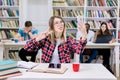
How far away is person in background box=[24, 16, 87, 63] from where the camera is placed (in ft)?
8.53

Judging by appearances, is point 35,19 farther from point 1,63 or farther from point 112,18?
point 1,63

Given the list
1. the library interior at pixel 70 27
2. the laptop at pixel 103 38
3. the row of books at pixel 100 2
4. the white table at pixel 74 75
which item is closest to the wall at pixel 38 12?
the library interior at pixel 70 27

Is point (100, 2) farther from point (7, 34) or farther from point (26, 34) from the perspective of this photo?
point (7, 34)

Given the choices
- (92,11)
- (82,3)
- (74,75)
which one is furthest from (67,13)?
(74,75)

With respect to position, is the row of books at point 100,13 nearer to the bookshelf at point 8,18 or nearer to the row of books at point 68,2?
the row of books at point 68,2

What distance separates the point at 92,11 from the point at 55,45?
3.27 metres

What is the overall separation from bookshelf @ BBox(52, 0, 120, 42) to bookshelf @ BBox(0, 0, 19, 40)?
39.1 inches

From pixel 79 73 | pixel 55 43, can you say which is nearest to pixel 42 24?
pixel 55 43

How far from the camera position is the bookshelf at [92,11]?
18.5 ft

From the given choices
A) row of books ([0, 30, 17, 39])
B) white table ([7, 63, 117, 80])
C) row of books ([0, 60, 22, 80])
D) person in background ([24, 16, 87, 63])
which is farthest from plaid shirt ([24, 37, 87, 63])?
row of books ([0, 30, 17, 39])

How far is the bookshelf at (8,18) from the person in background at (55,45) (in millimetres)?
3177

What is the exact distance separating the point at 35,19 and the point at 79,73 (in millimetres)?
4101

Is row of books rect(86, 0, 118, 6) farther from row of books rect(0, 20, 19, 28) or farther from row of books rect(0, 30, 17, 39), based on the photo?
row of books rect(0, 30, 17, 39)

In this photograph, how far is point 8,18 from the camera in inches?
227
